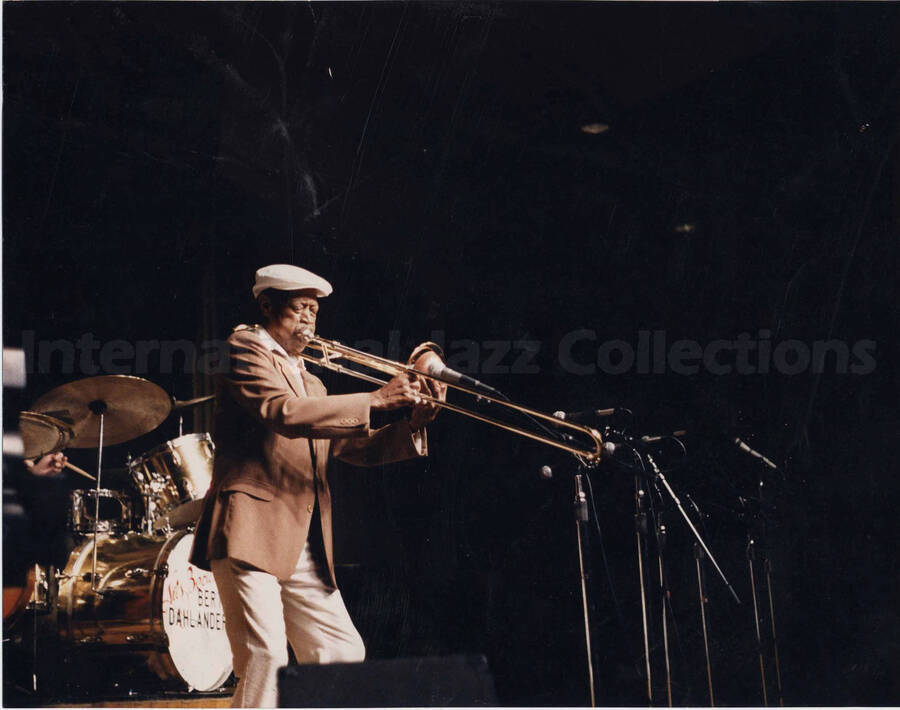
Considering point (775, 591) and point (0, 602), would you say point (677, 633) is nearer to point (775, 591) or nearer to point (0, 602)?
point (775, 591)

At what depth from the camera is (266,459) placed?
3174 mm

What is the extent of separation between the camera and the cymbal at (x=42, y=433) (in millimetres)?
3572

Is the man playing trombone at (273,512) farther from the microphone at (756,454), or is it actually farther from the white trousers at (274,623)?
the microphone at (756,454)

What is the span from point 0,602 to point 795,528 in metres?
3.29

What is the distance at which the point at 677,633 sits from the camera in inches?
163

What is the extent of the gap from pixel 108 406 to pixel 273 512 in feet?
4.75

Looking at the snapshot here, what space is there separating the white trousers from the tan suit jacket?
0.19 ft

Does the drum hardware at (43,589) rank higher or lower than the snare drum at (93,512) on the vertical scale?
lower

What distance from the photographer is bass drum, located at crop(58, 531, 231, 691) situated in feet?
13.9

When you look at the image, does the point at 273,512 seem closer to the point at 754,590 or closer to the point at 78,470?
the point at 78,470

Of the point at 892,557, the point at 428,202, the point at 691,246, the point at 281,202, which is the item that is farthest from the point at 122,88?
the point at 892,557

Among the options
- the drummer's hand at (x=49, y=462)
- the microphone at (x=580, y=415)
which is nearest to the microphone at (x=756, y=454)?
the microphone at (x=580, y=415)

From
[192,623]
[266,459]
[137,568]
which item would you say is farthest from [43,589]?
[266,459]

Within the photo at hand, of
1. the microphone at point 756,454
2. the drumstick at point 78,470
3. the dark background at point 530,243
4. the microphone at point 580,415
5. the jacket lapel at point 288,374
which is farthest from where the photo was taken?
the drumstick at point 78,470
